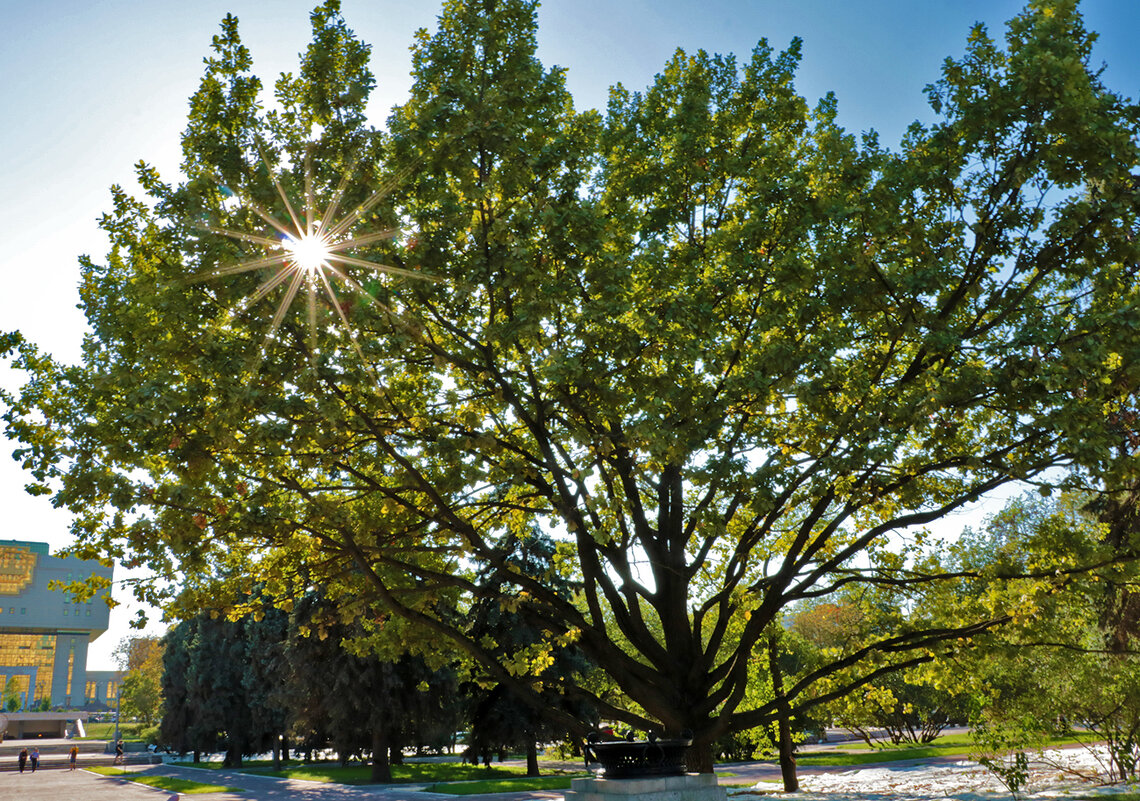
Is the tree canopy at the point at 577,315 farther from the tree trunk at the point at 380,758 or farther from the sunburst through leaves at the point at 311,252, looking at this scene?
the tree trunk at the point at 380,758

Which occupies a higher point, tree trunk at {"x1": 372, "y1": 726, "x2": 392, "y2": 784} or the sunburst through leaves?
the sunburst through leaves

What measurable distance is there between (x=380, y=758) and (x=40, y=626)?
354ft

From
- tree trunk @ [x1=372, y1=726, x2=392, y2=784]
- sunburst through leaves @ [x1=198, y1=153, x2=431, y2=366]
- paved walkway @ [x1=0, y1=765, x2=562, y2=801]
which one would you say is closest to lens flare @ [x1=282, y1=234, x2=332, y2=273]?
sunburst through leaves @ [x1=198, y1=153, x2=431, y2=366]

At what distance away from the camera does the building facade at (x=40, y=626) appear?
11125 cm

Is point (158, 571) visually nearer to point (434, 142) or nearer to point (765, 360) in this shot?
point (434, 142)

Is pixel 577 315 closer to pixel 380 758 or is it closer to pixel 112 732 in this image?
pixel 380 758

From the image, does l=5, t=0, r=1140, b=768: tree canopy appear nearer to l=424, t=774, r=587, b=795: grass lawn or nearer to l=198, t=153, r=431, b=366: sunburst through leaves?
l=198, t=153, r=431, b=366: sunburst through leaves

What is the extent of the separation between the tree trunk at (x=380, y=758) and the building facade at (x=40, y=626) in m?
99.2

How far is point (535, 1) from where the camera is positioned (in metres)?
10.6

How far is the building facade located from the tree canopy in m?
119

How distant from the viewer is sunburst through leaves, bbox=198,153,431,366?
9367 millimetres

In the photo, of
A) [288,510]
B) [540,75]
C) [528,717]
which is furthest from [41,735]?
[540,75]

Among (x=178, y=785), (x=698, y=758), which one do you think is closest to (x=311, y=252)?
(x=698, y=758)

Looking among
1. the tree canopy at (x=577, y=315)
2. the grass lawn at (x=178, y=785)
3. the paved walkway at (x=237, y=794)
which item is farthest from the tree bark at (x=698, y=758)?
the grass lawn at (x=178, y=785)
